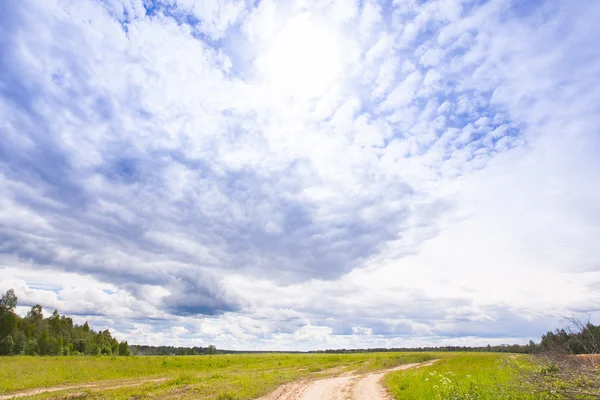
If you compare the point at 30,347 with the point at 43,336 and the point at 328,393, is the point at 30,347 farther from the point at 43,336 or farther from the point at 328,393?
the point at 328,393

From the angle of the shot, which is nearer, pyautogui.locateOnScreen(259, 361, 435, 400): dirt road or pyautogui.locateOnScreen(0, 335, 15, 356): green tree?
pyautogui.locateOnScreen(259, 361, 435, 400): dirt road

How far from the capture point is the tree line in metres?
72.7

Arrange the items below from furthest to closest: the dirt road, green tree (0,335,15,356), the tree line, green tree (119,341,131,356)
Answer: green tree (119,341,131,356) < the tree line < green tree (0,335,15,356) < the dirt road

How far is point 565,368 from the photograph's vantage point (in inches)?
353

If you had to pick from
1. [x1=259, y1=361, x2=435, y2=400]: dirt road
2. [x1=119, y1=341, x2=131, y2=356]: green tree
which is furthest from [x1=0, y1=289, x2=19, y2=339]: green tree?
[x1=259, y1=361, x2=435, y2=400]: dirt road

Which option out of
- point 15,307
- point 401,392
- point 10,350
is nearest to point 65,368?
point 401,392

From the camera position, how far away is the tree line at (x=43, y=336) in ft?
238

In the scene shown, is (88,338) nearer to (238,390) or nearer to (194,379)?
(194,379)

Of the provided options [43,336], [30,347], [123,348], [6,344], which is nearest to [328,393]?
[6,344]

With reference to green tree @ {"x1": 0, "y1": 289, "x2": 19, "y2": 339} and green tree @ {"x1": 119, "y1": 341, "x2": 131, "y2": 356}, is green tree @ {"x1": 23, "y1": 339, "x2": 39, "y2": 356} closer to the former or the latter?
green tree @ {"x1": 0, "y1": 289, "x2": 19, "y2": 339}

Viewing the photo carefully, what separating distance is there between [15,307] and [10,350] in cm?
1898

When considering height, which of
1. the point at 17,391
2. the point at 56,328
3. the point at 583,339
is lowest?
the point at 17,391

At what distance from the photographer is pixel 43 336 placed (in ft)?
260

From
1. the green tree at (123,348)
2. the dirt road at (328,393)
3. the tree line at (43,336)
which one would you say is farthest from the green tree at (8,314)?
the dirt road at (328,393)
